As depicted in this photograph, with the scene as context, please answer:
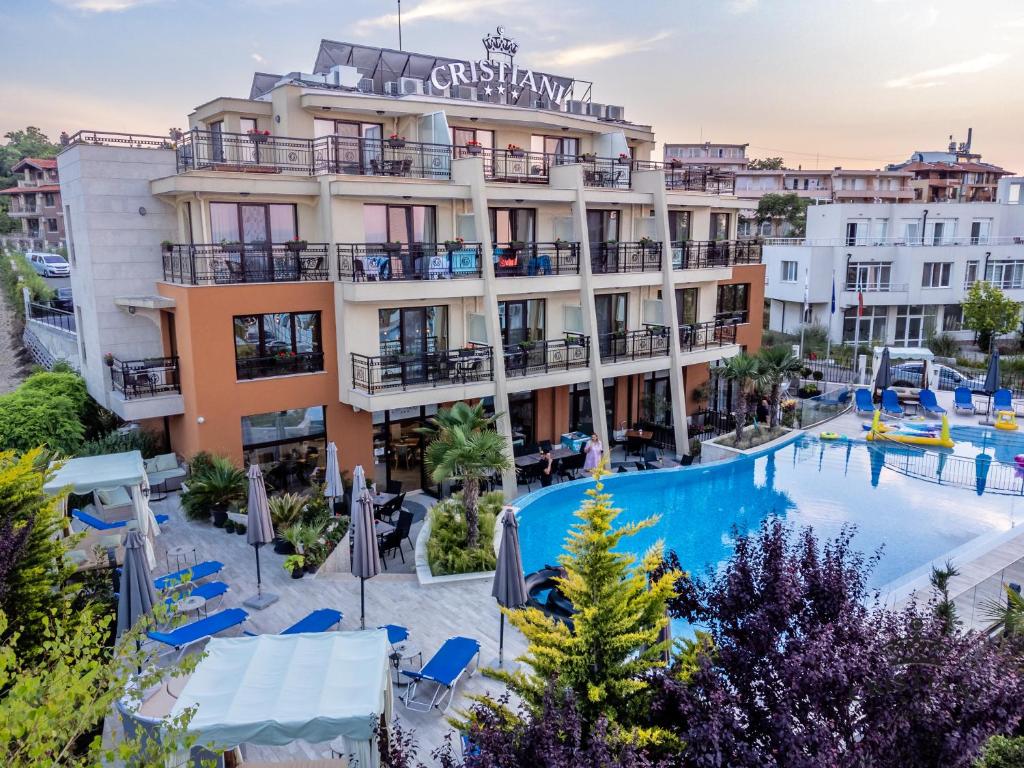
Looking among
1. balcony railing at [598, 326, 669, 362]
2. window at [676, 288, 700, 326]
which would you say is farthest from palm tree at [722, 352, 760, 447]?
window at [676, 288, 700, 326]

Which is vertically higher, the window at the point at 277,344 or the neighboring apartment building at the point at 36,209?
the neighboring apartment building at the point at 36,209

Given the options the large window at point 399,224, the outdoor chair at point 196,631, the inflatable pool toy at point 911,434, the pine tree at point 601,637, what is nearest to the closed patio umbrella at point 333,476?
the outdoor chair at point 196,631

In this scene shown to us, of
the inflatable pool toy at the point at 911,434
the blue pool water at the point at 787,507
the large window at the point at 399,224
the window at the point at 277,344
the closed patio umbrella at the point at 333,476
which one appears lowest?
the blue pool water at the point at 787,507

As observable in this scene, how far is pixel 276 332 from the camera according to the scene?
20.7 metres

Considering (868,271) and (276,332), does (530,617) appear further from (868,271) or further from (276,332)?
(868,271)

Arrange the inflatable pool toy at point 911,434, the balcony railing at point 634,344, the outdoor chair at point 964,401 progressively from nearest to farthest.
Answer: the balcony railing at point 634,344, the inflatable pool toy at point 911,434, the outdoor chair at point 964,401

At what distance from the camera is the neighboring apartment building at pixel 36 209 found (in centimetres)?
6638

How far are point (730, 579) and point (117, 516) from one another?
→ 15.6 metres

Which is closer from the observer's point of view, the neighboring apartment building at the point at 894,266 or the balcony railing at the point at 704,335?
the balcony railing at the point at 704,335

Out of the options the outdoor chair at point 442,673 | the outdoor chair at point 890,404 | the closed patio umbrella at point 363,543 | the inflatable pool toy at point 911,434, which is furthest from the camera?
the outdoor chair at point 890,404

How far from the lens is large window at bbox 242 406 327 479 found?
20781 millimetres

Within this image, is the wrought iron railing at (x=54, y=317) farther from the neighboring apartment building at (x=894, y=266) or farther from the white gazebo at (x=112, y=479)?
the neighboring apartment building at (x=894, y=266)

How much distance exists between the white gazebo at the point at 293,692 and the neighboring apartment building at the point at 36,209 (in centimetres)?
6575

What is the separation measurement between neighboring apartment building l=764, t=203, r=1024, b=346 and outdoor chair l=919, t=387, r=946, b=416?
44.1ft
